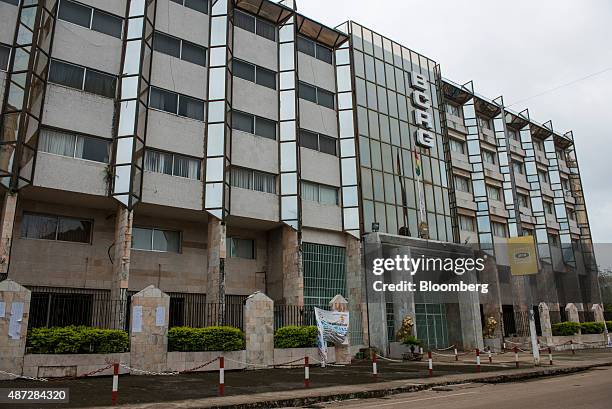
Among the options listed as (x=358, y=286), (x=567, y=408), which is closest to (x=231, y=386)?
(x=567, y=408)

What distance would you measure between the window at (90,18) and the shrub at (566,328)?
41563mm

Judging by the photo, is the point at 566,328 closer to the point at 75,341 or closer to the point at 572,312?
the point at 572,312

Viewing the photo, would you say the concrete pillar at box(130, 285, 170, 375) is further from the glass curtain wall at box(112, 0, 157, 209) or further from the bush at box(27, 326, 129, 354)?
the glass curtain wall at box(112, 0, 157, 209)

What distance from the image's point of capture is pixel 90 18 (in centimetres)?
2394

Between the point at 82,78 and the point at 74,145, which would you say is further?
the point at 82,78

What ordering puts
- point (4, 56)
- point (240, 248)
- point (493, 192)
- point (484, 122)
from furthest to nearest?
point (484, 122)
point (493, 192)
point (240, 248)
point (4, 56)

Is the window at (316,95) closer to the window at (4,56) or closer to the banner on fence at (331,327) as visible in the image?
the banner on fence at (331,327)

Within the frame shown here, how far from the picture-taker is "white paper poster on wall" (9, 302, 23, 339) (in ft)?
52.9

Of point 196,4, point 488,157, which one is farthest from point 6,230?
point 488,157

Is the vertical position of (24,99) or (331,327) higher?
(24,99)

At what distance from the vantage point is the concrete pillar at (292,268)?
86.4 ft

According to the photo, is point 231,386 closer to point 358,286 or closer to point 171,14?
Result: point 358,286

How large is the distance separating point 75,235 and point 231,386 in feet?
41.7

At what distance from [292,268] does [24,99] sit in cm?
1523
